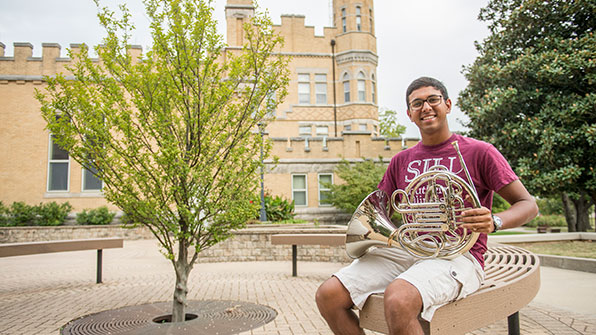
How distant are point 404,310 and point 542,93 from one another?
496 inches

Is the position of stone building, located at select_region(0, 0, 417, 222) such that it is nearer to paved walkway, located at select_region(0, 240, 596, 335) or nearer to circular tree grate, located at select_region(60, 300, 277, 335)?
paved walkway, located at select_region(0, 240, 596, 335)

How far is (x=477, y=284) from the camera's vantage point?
233 centimetres

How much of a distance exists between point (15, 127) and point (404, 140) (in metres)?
19.0

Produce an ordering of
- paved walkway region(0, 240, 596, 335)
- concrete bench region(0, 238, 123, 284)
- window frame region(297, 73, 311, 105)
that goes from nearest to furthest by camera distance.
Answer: paved walkway region(0, 240, 596, 335), concrete bench region(0, 238, 123, 284), window frame region(297, 73, 311, 105)

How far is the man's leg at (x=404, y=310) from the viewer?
196 centimetres

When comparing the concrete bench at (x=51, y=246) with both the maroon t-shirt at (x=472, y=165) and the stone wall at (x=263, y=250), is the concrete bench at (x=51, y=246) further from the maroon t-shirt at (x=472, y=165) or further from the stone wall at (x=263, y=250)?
the maroon t-shirt at (x=472, y=165)

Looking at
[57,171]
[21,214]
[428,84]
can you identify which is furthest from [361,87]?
[428,84]

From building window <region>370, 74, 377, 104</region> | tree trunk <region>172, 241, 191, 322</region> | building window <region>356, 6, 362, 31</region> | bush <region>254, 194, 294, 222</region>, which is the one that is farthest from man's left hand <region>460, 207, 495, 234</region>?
building window <region>356, 6, 362, 31</region>

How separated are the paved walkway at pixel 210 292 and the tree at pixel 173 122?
4.60 ft

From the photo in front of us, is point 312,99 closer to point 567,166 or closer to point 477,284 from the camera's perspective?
point 567,166

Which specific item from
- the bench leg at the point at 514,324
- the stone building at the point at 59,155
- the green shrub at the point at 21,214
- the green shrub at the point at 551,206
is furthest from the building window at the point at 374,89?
the bench leg at the point at 514,324

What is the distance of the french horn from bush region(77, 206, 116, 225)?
17130 millimetres

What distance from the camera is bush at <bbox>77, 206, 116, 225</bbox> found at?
1688 centimetres

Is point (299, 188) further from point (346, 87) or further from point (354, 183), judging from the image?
point (346, 87)
